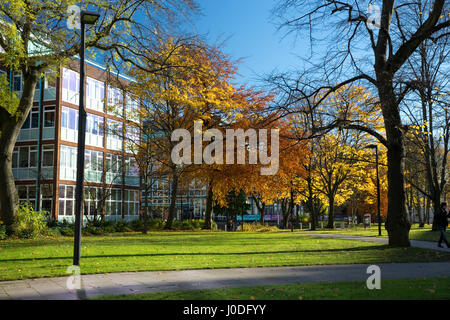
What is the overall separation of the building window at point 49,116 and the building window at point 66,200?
5.63 m

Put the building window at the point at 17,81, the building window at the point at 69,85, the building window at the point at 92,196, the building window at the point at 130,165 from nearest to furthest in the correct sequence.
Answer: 1. the building window at the point at 92,196
2. the building window at the point at 130,165
3. the building window at the point at 69,85
4. the building window at the point at 17,81

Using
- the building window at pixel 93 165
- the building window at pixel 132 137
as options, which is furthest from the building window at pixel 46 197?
the building window at pixel 132 137

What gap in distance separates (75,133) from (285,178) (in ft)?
67.7

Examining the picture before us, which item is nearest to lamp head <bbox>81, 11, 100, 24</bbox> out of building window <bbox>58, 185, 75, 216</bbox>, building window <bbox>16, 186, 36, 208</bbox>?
building window <bbox>58, 185, 75, 216</bbox>

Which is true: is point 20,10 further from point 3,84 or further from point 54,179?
point 54,179

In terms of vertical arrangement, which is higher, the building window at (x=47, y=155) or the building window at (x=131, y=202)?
the building window at (x=47, y=155)

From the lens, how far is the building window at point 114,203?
4391 centimetres

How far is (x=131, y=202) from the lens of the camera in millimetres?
47562

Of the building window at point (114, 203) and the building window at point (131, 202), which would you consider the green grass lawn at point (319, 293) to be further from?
the building window at point (131, 202)

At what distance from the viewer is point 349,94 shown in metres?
17.2

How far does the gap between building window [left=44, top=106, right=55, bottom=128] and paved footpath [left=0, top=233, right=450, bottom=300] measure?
32.0m

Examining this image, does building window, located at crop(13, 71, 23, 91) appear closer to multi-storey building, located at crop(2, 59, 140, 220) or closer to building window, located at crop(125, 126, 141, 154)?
multi-storey building, located at crop(2, 59, 140, 220)
